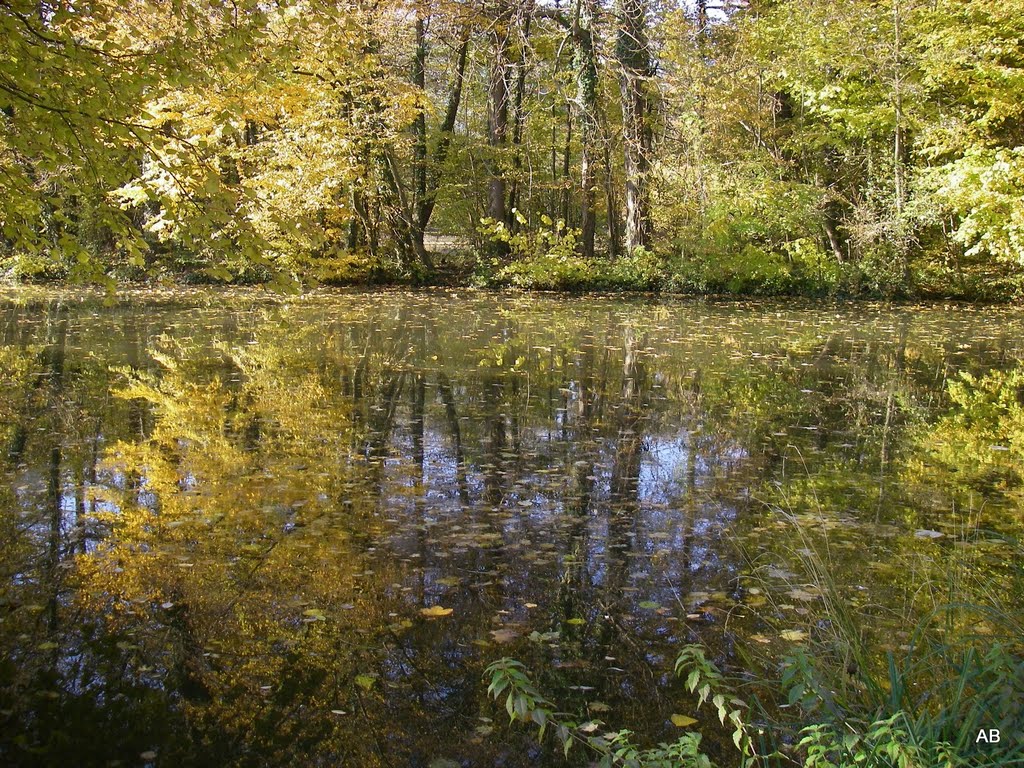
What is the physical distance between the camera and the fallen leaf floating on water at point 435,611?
14.0 feet

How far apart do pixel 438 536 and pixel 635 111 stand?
20959mm

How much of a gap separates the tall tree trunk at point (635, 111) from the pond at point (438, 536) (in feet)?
43.0

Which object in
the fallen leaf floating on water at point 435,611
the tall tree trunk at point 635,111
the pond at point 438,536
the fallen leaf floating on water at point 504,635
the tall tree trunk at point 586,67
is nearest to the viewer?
the pond at point 438,536

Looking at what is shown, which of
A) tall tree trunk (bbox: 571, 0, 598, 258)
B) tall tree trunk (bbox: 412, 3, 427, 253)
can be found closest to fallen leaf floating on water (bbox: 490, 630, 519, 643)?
tall tree trunk (bbox: 571, 0, 598, 258)

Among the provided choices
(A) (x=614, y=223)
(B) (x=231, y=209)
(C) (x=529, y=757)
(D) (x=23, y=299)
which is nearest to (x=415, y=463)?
(B) (x=231, y=209)

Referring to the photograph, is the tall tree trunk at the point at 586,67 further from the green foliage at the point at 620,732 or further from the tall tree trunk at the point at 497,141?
the green foliage at the point at 620,732

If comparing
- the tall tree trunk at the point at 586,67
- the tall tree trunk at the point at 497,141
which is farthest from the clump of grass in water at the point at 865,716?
the tall tree trunk at the point at 497,141

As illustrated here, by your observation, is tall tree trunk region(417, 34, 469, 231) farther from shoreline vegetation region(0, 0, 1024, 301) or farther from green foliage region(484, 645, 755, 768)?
green foliage region(484, 645, 755, 768)

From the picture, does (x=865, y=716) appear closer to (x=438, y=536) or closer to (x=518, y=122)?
(x=438, y=536)

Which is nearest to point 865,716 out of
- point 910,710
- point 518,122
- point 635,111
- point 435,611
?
point 910,710

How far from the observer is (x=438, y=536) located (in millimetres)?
5367

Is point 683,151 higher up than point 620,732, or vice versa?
point 683,151

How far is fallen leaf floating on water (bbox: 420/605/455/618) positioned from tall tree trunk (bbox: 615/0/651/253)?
19.7m

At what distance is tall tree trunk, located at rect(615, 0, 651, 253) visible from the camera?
2211 centimetres
